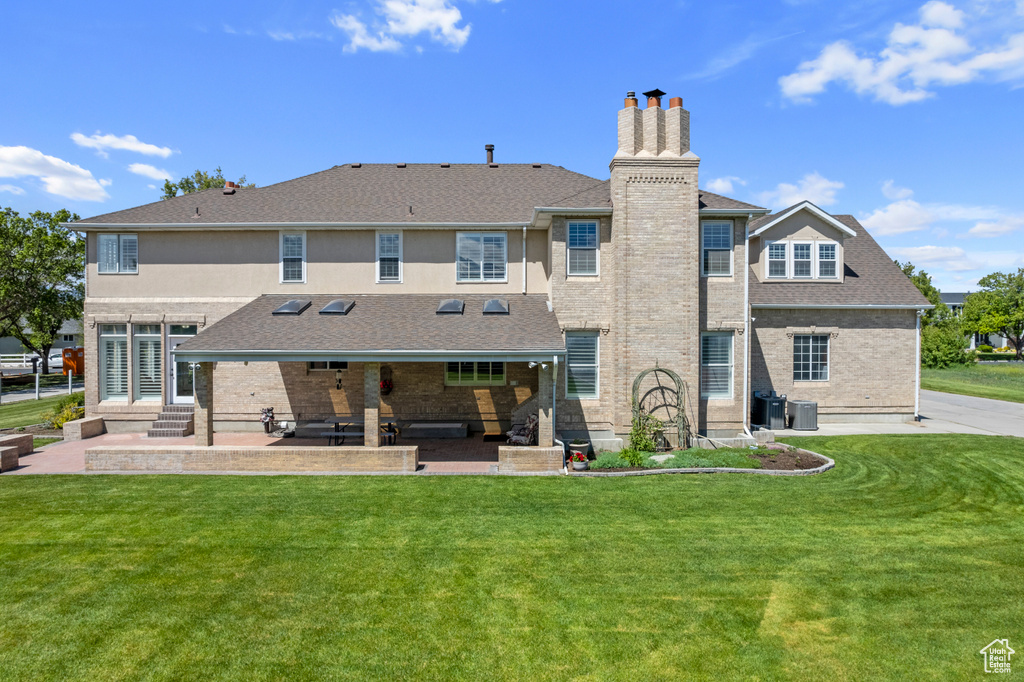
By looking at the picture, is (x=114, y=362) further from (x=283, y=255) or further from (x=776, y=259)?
(x=776, y=259)

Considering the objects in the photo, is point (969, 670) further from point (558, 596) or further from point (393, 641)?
point (393, 641)

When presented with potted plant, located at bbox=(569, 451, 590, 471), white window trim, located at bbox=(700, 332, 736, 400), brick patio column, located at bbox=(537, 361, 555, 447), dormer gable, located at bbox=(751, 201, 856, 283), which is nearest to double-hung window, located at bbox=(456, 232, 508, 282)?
brick patio column, located at bbox=(537, 361, 555, 447)

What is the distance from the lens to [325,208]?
1805cm

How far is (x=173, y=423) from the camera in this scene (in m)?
16.7

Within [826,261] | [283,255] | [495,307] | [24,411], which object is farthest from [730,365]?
[24,411]

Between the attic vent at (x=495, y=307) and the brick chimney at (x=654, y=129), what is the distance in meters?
5.36

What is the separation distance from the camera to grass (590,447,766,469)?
12828 mm

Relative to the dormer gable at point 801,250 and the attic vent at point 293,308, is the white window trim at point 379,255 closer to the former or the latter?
the attic vent at point 293,308

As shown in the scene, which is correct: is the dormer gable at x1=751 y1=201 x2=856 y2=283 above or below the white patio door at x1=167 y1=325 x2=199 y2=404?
above

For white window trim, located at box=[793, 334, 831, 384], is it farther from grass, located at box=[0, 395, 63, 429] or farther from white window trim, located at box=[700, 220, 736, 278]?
grass, located at box=[0, 395, 63, 429]

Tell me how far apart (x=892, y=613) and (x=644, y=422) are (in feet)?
27.3

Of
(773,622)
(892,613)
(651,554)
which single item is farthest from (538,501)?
(892,613)

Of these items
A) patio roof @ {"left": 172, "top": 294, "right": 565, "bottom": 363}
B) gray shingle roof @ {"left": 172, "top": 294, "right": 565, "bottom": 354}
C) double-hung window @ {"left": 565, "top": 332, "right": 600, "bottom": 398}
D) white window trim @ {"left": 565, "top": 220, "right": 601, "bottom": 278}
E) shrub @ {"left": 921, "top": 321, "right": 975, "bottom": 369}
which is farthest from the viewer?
shrub @ {"left": 921, "top": 321, "right": 975, "bottom": 369}

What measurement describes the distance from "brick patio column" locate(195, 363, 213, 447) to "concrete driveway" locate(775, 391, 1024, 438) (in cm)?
1653
